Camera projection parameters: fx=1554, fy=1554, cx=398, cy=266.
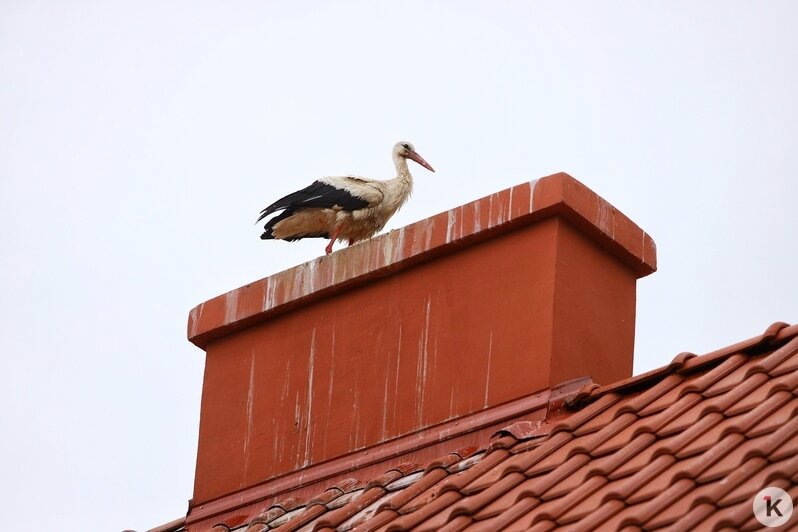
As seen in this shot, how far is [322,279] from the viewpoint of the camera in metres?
7.86

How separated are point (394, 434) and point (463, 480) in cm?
129

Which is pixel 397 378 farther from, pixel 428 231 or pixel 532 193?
pixel 532 193

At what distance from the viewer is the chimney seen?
6887 mm

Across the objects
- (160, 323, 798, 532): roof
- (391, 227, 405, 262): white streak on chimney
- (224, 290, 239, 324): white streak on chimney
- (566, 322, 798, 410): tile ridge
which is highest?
(224, 290, 239, 324): white streak on chimney

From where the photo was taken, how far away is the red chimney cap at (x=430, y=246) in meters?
7.03

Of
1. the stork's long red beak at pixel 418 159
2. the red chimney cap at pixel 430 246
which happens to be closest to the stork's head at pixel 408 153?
the stork's long red beak at pixel 418 159

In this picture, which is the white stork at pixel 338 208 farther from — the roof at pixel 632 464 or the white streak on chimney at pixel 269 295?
the roof at pixel 632 464

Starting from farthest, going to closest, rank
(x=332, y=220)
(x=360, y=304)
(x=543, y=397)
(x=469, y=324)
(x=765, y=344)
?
(x=332, y=220) < (x=360, y=304) < (x=469, y=324) < (x=543, y=397) < (x=765, y=344)

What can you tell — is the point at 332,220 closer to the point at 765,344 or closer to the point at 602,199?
the point at 602,199

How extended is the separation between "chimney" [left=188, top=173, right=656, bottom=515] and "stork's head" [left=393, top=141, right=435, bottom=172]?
412cm

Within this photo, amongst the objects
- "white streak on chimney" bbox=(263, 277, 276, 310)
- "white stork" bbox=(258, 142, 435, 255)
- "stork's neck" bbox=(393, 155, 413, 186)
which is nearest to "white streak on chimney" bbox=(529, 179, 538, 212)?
"white streak on chimney" bbox=(263, 277, 276, 310)

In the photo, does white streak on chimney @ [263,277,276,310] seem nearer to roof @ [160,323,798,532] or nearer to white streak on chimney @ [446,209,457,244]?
white streak on chimney @ [446,209,457,244]

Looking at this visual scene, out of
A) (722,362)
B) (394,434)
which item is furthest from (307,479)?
(722,362)

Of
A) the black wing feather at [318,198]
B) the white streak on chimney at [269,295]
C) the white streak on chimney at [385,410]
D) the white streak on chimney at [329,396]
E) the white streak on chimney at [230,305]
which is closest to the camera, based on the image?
the white streak on chimney at [385,410]
